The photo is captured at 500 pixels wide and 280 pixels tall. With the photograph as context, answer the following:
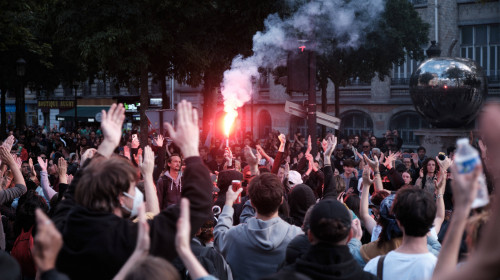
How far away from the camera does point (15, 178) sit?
484cm

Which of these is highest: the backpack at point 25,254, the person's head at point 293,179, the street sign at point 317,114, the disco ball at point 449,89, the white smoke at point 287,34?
the white smoke at point 287,34

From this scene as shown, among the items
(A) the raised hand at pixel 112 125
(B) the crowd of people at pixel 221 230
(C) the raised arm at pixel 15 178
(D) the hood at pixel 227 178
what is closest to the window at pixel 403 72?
A: (D) the hood at pixel 227 178

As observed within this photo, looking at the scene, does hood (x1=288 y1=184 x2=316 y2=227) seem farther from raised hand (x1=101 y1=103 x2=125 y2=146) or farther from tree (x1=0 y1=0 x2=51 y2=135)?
tree (x1=0 y1=0 x2=51 y2=135)

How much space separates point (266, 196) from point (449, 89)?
11921mm

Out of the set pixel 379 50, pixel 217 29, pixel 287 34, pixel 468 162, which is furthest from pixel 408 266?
pixel 379 50

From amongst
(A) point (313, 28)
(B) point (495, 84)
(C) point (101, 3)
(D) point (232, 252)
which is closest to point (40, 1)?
(C) point (101, 3)

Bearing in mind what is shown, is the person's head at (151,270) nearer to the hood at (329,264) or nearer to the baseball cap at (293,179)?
the hood at (329,264)

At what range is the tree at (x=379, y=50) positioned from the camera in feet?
74.2

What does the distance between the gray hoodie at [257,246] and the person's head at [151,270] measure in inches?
74.0

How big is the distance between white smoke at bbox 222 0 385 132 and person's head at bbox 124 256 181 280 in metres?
12.2

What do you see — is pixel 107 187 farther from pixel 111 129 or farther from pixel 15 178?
pixel 15 178

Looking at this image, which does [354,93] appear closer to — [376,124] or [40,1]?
[376,124]

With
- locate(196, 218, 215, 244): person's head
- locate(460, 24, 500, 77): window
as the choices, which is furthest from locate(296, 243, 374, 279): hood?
locate(460, 24, 500, 77): window

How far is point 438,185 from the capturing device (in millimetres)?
4492
